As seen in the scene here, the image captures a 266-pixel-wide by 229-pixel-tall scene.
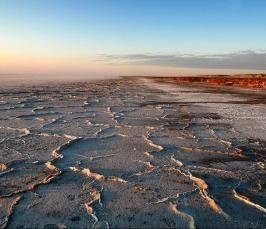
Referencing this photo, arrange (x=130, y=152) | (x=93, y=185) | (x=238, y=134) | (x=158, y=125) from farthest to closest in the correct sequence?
1. (x=158, y=125)
2. (x=238, y=134)
3. (x=130, y=152)
4. (x=93, y=185)

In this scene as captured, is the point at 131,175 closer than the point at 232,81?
Yes

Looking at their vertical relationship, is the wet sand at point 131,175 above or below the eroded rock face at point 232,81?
above

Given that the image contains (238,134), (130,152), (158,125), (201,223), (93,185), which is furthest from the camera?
(158,125)

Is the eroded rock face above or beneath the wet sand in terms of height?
beneath

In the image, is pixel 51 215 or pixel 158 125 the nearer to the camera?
pixel 51 215

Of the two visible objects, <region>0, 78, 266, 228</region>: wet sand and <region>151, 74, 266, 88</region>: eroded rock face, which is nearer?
<region>0, 78, 266, 228</region>: wet sand

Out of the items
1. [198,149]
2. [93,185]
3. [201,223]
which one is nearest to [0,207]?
[93,185]

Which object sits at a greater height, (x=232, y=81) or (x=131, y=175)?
(x=131, y=175)

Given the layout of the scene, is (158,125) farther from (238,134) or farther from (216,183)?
(216,183)
